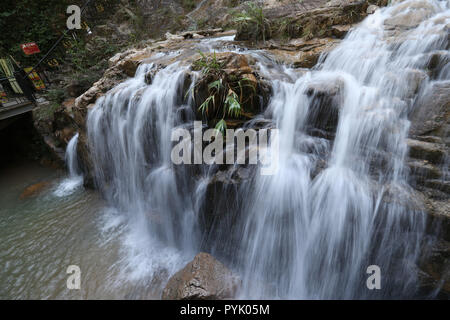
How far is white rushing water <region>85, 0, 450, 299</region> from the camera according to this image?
229 centimetres

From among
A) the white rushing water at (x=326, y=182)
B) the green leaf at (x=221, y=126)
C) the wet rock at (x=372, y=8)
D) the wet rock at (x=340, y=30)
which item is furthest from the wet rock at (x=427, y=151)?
the wet rock at (x=372, y=8)

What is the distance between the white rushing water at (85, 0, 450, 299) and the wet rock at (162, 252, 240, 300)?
35 centimetres

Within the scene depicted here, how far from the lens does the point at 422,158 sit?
222 centimetres

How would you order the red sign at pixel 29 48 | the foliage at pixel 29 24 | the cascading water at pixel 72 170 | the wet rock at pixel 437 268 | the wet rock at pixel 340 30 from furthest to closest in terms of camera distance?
the foliage at pixel 29 24 → the red sign at pixel 29 48 → the cascading water at pixel 72 170 → the wet rock at pixel 340 30 → the wet rock at pixel 437 268

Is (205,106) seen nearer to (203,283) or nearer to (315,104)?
(315,104)

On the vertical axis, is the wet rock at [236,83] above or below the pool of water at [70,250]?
above

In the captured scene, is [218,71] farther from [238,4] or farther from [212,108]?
[238,4]

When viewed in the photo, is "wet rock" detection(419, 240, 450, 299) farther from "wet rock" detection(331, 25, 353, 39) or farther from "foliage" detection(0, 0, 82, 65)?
"foliage" detection(0, 0, 82, 65)

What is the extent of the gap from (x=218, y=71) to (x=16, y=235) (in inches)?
207

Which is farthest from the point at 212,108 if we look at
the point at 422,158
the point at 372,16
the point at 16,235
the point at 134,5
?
the point at 134,5

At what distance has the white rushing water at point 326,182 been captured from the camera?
229 centimetres

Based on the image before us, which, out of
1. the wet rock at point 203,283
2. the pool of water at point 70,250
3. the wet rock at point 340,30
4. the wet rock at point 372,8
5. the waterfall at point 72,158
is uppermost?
the wet rock at point 372,8

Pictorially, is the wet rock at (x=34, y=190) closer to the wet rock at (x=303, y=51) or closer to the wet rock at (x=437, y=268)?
the wet rock at (x=303, y=51)

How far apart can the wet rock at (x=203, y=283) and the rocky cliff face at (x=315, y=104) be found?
0.04 ft
